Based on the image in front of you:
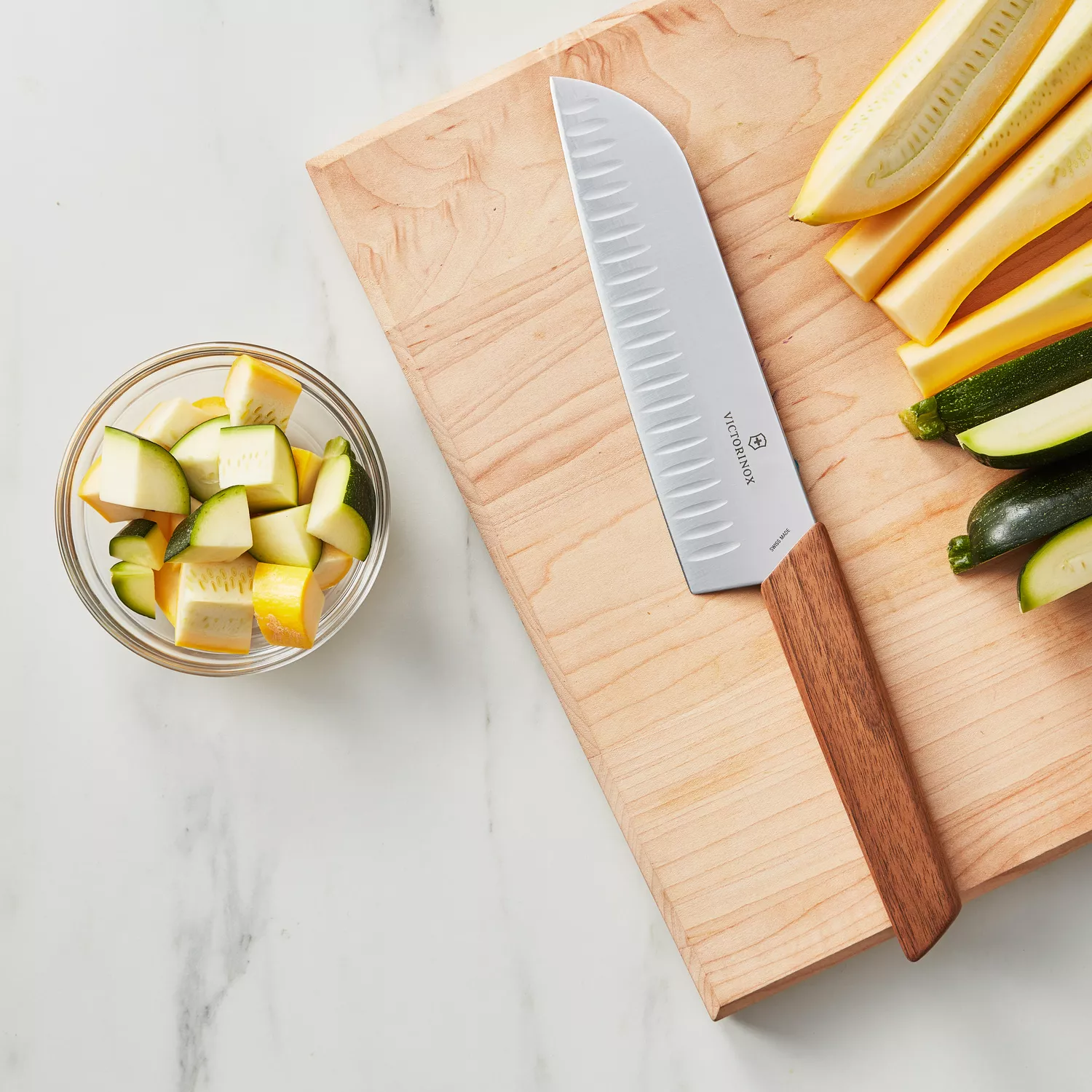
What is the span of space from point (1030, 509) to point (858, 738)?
A: 0.47 meters

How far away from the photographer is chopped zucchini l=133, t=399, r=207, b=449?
4.73 feet

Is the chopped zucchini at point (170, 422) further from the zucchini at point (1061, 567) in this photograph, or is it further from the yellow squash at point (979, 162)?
the zucchini at point (1061, 567)

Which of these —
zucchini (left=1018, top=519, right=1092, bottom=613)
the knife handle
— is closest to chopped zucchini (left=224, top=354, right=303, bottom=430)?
the knife handle

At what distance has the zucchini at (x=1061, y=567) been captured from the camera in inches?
55.2

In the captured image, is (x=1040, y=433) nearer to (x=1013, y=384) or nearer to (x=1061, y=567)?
(x=1013, y=384)

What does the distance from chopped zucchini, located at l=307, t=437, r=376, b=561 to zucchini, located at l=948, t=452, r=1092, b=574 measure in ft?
3.37

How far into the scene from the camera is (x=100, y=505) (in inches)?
56.2

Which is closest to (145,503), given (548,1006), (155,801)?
(155,801)

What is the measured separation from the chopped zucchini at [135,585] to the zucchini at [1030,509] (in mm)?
1380

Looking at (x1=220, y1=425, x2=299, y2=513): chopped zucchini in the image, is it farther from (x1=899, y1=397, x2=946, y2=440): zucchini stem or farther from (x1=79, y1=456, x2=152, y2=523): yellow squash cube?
(x1=899, y1=397, x2=946, y2=440): zucchini stem

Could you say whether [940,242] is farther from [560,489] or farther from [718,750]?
[718,750]

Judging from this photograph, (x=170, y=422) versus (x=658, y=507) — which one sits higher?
(x=170, y=422)

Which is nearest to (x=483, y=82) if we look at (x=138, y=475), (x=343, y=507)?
(x=343, y=507)

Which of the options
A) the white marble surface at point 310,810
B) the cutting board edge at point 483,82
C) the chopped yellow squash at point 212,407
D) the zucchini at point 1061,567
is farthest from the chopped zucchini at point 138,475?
the zucchini at point 1061,567
